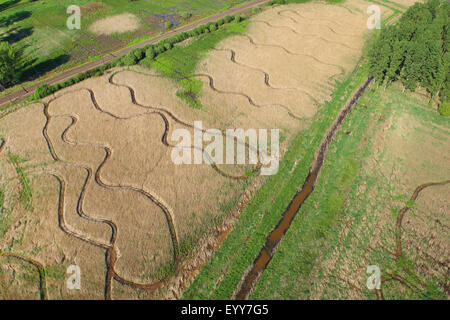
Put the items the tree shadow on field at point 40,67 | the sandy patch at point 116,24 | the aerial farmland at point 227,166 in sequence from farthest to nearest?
the sandy patch at point 116,24, the tree shadow on field at point 40,67, the aerial farmland at point 227,166

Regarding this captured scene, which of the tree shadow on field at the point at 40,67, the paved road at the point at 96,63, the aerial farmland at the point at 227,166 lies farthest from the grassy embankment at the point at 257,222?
the tree shadow on field at the point at 40,67

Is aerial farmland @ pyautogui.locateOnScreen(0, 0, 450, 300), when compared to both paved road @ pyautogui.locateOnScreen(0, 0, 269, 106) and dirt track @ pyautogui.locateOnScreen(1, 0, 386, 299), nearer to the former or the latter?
dirt track @ pyautogui.locateOnScreen(1, 0, 386, 299)

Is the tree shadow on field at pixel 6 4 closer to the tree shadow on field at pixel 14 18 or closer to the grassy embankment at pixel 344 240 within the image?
the tree shadow on field at pixel 14 18

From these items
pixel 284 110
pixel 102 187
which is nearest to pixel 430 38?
pixel 284 110

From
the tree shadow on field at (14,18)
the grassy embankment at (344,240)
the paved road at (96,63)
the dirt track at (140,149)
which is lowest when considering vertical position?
the grassy embankment at (344,240)

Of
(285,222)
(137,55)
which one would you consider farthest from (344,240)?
(137,55)

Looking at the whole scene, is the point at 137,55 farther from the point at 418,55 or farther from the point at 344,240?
the point at 344,240

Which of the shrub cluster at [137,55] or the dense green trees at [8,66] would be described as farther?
the shrub cluster at [137,55]

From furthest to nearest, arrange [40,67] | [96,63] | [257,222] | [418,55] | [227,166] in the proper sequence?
[96,63]
[40,67]
[418,55]
[227,166]
[257,222]
